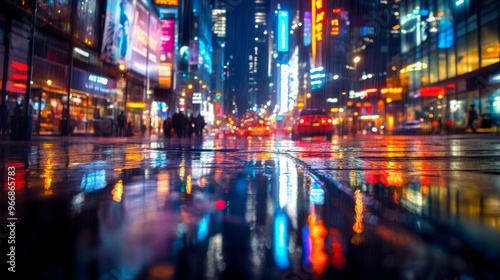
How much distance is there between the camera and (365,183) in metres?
4.07

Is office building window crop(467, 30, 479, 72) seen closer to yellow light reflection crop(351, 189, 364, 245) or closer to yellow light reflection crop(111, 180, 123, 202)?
yellow light reflection crop(351, 189, 364, 245)

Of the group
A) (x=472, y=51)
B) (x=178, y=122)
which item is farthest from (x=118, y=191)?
(x=472, y=51)

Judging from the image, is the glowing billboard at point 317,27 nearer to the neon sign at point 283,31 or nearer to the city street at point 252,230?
the city street at point 252,230

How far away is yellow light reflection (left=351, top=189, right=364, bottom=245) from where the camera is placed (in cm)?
210

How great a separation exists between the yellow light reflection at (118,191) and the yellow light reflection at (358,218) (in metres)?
2.10

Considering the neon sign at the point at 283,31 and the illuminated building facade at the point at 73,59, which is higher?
the neon sign at the point at 283,31

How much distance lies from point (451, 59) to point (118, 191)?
41611 mm

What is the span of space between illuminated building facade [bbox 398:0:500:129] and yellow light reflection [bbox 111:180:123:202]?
111 ft

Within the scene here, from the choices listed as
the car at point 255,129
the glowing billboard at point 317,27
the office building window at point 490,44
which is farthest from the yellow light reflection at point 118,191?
the glowing billboard at point 317,27

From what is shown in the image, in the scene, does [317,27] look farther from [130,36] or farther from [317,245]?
[317,245]

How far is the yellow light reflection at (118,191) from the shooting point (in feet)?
10.8

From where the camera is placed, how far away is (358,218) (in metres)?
2.55

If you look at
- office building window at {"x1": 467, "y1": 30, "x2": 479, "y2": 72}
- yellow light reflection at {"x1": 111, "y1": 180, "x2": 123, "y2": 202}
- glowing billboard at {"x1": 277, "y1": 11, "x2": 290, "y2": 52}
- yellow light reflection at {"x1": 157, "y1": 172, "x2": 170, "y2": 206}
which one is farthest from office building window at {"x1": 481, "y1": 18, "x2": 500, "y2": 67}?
glowing billboard at {"x1": 277, "y1": 11, "x2": 290, "y2": 52}

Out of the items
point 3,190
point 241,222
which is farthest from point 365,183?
point 3,190
